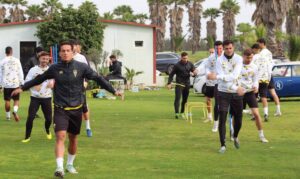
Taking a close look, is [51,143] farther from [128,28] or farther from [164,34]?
[164,34]

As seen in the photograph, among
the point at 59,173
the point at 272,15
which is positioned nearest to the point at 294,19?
the point at 272,15

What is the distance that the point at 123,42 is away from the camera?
3953 cm

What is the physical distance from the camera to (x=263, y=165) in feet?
33.5

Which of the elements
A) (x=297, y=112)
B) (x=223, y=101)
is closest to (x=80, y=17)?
(x=297, y=112)

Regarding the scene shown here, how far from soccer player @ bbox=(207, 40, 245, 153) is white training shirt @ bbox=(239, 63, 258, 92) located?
1.18 metres

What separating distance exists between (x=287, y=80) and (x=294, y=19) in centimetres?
3817

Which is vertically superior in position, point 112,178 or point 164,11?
point 164,11

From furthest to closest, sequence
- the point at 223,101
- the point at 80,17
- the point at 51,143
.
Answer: the point at 80,17
the point at 51,143
the point at 223,101

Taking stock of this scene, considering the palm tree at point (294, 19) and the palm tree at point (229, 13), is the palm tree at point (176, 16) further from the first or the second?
the palm tree at point (294, 19)

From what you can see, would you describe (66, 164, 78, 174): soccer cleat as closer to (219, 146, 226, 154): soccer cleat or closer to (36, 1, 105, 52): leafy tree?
(219, 146, 226, 154): soccer cleat

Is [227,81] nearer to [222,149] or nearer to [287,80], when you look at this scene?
[222,149]

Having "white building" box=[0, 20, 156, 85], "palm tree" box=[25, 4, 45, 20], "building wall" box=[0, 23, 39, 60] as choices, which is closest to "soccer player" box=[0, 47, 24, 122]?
"white building" box=[0, 20, 156, 85]

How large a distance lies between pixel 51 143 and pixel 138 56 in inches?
1068

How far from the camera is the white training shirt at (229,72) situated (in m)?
11.6
